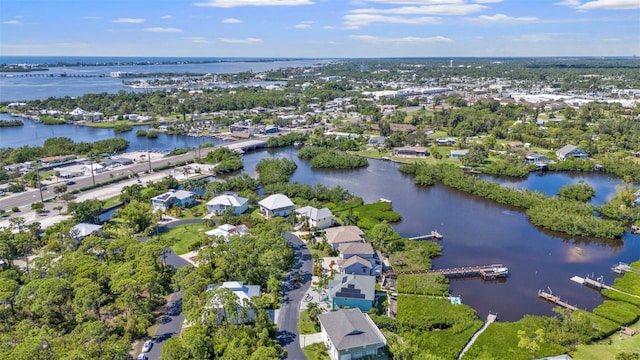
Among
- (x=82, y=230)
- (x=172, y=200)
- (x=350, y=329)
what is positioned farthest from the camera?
(x=172, y=200)

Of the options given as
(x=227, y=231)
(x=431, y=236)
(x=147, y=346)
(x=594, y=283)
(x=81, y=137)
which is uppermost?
(x=81, y=137)

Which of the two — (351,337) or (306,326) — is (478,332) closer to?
(351,337)

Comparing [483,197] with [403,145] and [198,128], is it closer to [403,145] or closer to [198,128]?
[403,145]

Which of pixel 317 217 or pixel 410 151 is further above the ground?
pixel 410 151

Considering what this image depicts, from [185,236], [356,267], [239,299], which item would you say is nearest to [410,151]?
[185,236]

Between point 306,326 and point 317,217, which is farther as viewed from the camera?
point 317,217

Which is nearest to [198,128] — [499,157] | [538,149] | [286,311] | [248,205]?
[248,205]

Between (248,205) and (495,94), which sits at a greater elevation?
(495,94)

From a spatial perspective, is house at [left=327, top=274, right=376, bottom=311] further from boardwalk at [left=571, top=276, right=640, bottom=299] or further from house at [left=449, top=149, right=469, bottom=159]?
house at [left=449, top=149, right=469, bottom=159]
